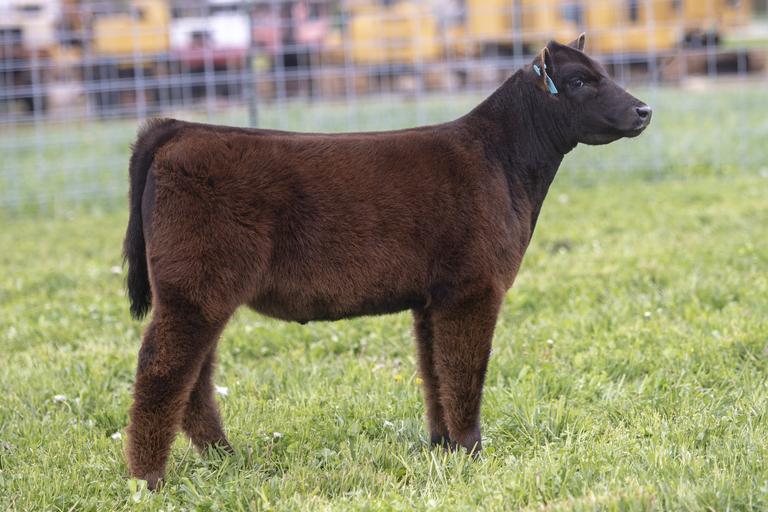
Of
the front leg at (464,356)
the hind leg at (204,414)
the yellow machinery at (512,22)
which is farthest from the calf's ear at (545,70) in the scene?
the yellow machinery at (512,22)

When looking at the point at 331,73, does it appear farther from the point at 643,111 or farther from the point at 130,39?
the point at 643,111

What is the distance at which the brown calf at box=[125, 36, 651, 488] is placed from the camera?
370 centimetres

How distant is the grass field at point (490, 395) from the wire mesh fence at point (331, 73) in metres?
3.64

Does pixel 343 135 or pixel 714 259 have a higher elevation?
pixel 343 135

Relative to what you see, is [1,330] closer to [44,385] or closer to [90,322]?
[90,322]

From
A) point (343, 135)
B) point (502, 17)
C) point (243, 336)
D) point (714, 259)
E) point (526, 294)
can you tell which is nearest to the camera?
point (343, 135)

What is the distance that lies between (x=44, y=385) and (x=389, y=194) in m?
2.36

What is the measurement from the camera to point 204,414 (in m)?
4.16

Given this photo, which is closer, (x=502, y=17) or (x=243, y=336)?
(x=243, y=336)

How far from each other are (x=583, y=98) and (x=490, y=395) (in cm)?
153

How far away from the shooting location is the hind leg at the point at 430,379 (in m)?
4.27

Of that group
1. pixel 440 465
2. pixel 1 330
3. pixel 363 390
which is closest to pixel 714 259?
pixel 363 390

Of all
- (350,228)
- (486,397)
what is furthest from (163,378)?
(486,397)

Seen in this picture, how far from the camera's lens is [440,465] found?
153 inches
